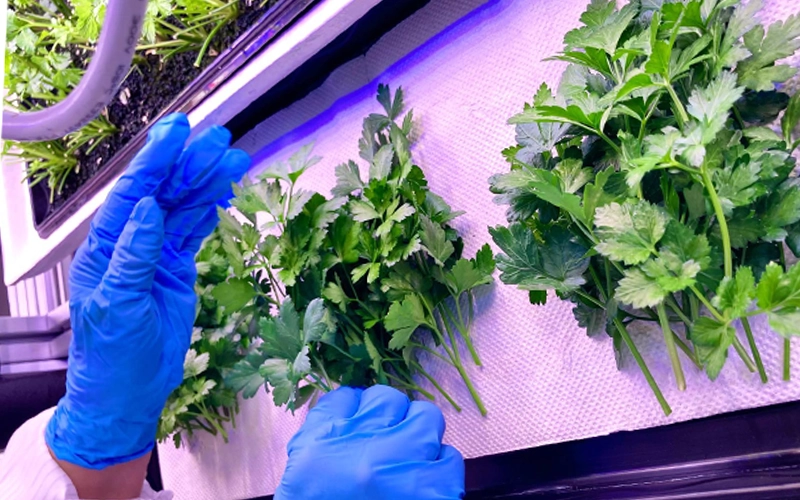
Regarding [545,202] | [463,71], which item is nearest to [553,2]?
[463,71]

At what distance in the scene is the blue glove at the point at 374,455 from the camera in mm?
746

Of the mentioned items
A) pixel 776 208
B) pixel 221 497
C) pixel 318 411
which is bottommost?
pixel 221 497

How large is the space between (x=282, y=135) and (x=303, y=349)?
532 mm

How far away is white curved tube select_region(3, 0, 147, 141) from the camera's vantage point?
84 cm

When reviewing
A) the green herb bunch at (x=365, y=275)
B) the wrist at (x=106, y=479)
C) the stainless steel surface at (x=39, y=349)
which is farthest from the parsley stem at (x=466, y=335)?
the stainless steel surface at (x=39, y=349)

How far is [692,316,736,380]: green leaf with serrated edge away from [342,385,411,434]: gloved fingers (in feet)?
1.14

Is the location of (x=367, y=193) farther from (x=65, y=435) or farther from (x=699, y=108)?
(x=65, y=435)

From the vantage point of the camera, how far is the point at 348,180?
0.94m

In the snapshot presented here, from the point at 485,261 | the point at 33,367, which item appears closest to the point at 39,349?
the point at 33,367

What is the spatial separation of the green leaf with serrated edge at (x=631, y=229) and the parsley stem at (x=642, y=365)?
0.12 metres

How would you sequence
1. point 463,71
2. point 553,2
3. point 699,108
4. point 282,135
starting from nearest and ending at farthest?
1. point 699,108
2. point 553,2
3. point 463,71
4. point 282,135

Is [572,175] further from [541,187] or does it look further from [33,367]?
[33,367]

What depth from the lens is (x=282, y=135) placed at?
1.27 m

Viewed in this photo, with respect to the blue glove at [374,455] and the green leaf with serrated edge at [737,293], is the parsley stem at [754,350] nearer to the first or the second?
the green leaf with serrated edge at [737,293]
